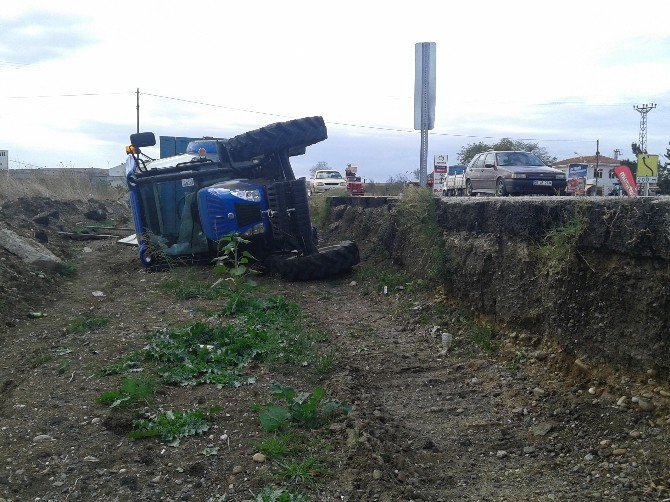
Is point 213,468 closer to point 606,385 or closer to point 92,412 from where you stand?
point 92,412

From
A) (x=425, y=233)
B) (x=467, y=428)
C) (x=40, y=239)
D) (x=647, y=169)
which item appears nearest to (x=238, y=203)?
(x=425, y=233)

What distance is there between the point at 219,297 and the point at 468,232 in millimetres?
3693

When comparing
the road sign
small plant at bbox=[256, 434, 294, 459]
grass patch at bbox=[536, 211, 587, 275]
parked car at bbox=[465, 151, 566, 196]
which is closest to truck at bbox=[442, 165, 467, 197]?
parked car at bbox=[465, 151, 566, 196]

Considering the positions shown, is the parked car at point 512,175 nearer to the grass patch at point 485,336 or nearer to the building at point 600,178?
the building at point 600,178

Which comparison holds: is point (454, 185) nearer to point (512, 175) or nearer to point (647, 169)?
point (512, 175)

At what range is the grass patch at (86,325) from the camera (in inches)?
312

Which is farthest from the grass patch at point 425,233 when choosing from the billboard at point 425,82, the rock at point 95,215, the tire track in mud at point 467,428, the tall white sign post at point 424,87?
the rock at point 95,215

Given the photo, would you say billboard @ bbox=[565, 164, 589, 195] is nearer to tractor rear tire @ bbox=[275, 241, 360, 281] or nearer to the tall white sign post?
the tall white sign post

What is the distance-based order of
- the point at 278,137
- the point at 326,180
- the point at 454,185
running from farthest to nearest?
the point at 326,180
the point at 454,185
the point at 278,137

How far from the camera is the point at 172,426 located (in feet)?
16.3

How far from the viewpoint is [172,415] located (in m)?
5.18

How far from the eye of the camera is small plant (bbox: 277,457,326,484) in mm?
4258

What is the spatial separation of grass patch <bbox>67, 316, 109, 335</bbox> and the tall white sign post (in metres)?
5.52

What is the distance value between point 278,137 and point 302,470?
9.14 meters
